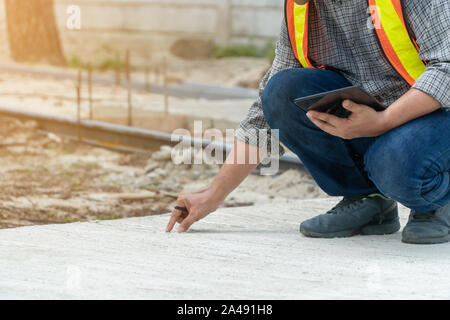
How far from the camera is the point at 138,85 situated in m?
10.2

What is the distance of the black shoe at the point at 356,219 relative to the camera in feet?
9.70

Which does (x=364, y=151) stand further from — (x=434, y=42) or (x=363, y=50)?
(x=434, y=42)

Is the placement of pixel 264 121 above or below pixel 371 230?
above

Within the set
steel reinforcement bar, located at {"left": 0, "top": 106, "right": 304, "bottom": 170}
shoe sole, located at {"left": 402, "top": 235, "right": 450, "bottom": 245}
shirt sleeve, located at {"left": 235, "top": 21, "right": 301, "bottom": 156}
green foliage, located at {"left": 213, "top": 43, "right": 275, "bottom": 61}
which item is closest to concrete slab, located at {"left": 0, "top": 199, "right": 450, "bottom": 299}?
shoe sole, located at {"left": 402, "top": 235, "right": 450, "bottom": 245}

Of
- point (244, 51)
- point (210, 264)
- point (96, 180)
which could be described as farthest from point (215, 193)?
point (244, 51)

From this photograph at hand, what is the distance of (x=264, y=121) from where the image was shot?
9.91ft

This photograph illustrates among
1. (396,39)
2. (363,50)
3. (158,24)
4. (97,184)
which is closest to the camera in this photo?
(396,39)

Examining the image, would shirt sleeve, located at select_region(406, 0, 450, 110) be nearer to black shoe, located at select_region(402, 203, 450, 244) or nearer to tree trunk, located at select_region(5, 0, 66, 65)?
black shoe, located at select_region(402, 203, 450, 244)

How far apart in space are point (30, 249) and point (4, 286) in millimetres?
476

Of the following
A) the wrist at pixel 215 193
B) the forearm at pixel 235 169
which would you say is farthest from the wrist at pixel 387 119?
the wrist at pixel 215 193

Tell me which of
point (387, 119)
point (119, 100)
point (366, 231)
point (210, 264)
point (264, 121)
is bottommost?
point (119, 100)

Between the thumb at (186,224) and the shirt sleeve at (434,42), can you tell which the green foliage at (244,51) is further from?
the shirt sleeve at (434,42)

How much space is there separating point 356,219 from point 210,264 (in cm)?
72
